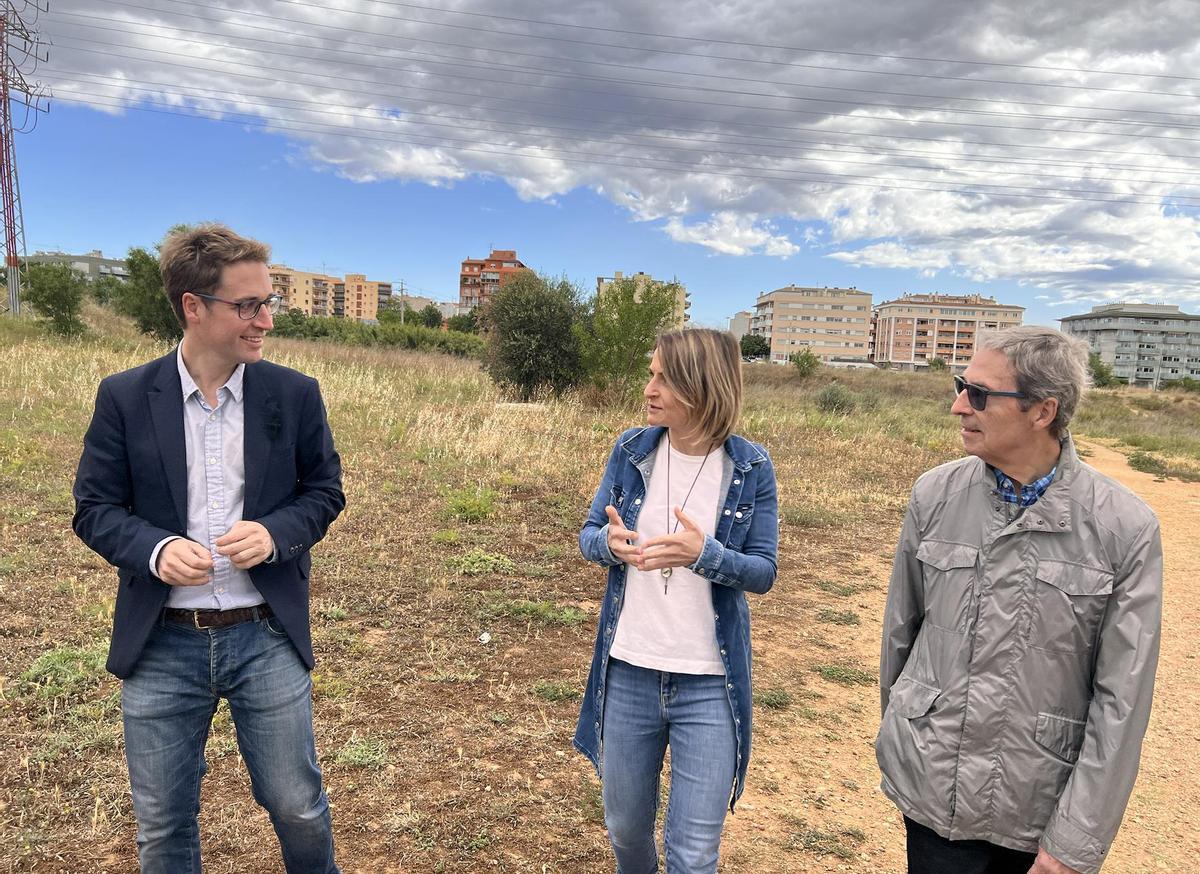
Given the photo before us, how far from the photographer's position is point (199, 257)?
6.76ft

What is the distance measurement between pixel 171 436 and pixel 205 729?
0.86m

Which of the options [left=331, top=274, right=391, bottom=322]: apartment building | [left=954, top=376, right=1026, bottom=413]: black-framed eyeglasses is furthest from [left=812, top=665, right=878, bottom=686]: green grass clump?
[left=331, top=274, right=391, bottom=322]: apartment building

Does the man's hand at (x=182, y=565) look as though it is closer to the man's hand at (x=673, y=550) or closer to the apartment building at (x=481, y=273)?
the man's hand at (x=673, y=550)

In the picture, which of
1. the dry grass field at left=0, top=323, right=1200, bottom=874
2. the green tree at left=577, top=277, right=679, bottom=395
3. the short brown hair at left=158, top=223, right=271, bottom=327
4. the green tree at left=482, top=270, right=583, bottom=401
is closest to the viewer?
the short brown hair at left=158, top=223, right=271, bottom=327

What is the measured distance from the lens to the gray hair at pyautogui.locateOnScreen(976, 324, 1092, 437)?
1.82 metres

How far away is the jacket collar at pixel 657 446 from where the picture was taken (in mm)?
2277

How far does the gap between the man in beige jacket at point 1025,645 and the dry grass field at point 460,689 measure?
581 millimetres

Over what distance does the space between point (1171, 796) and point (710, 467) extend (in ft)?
11.7

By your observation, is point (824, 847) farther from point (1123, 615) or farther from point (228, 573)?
point (228, 573)

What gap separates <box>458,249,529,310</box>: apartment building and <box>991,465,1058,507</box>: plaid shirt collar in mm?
114247

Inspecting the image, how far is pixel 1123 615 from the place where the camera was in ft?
5.49

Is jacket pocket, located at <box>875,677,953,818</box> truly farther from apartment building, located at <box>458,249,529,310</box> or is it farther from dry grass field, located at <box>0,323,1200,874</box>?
apartment building, located at <box>458,249,529,310</box>

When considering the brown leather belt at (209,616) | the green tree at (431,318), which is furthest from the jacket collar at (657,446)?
the green tree at (431,318)

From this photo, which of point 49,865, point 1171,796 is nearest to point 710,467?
point 49,865
